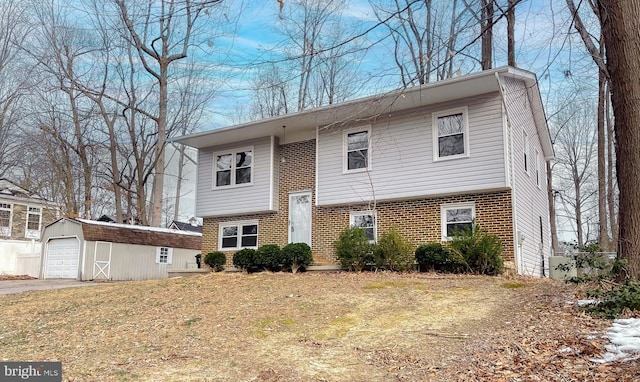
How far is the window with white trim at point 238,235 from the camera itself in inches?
659

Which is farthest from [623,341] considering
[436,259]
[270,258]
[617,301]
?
[270,258]

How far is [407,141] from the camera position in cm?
1383

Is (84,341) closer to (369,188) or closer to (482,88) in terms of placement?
(369,188)

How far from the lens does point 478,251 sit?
11.4 metres

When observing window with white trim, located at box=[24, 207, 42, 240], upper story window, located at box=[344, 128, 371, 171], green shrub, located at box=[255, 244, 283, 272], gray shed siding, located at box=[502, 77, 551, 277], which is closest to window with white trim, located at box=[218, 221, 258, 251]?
green shrub, located at box=[255, 244, 283, 272]

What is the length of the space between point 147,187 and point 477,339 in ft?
108

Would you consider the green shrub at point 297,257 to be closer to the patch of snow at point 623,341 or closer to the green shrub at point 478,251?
the green shrub at point 478,251

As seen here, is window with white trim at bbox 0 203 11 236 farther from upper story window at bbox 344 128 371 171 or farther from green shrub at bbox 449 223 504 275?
green shrub at bbox 449 223 504 275

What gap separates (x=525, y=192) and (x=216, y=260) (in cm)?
976

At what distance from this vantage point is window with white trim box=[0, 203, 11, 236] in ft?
92.1

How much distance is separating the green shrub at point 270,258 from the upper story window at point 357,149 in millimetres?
3210

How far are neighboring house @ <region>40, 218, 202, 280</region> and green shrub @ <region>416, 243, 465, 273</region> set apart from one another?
498 inches

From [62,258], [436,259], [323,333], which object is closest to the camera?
[323,333]

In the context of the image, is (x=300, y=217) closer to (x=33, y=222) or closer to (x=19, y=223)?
(x=19, y=223)
